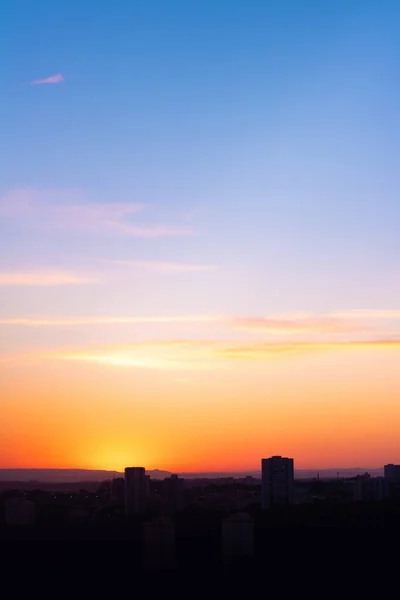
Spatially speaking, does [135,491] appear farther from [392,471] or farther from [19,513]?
[392,471]

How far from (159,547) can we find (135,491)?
62.6 meters

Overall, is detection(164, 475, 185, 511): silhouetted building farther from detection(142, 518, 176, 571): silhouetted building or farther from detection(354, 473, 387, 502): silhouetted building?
detection(142, 518, 176, 571): silhouetted building

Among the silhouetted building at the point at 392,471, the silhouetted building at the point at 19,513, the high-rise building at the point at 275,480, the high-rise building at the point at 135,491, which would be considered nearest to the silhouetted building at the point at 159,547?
the silhouetted building at the point at 19,513

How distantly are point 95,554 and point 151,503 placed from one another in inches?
1895

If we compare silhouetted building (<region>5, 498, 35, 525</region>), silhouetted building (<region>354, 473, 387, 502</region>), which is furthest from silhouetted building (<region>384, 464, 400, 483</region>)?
silhouetted building (<region>5, 498, 35, 525</region>)

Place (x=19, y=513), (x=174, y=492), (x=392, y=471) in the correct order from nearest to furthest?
(x=19, y=513) → (x=174, y=492) → (x=392, y=471)

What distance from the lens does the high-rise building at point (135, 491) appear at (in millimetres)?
105875

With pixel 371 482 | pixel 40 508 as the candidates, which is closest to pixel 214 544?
pixel 40 508

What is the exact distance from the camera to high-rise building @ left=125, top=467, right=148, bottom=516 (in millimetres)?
105875

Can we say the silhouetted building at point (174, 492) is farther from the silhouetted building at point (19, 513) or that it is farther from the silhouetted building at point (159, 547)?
the silhouetted building at point (159, 547)

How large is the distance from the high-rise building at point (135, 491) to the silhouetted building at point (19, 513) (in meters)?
16.1

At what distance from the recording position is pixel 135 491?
107812 mm

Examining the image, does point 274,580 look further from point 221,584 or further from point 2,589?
point 2,589

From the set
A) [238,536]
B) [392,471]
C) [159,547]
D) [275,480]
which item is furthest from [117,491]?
[159,547]
